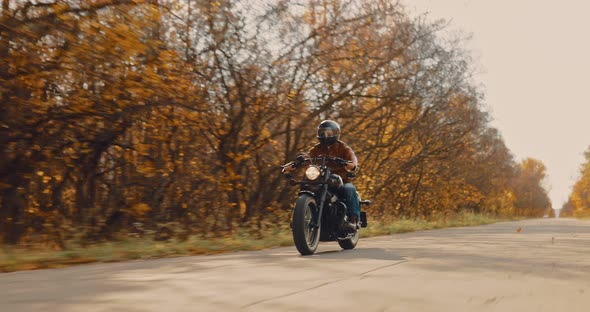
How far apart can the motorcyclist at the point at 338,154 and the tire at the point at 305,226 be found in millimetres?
731

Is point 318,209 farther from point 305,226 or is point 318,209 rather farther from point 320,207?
point 305,226

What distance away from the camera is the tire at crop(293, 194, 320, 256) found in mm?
8727

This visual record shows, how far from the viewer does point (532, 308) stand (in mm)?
4812

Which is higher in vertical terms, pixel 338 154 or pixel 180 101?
pixel 180 101

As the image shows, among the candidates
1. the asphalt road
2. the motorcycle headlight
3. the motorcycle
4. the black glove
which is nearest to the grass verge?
the asphalt road

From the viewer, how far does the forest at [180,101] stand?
9734 millimetres

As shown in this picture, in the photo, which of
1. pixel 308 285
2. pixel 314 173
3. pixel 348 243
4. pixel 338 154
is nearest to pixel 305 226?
pixel 314 173

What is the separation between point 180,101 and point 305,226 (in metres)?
3.91

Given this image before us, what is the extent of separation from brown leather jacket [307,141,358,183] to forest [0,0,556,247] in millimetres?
2649

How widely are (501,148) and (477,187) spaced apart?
4200 mm

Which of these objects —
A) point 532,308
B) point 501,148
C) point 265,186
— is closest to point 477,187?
point 501,148

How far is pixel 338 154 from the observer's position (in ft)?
32.6

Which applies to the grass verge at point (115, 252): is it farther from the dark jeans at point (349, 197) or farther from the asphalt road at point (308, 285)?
the dark jeans at point (349, 197)

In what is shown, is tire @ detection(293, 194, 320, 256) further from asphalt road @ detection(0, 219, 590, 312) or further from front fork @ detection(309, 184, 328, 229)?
asphalt road @ detection(0, 219, 590, 312)
